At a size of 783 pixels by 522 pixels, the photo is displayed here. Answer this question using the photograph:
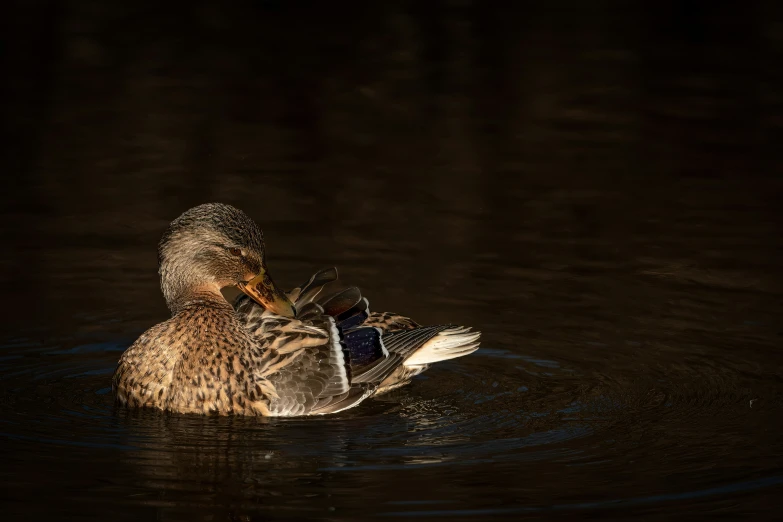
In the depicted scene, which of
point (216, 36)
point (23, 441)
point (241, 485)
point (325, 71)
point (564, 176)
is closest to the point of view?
point (241, 485)

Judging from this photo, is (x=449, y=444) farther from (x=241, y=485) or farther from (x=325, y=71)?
(x=325, y=71)

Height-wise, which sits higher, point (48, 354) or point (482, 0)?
point (482, 0)

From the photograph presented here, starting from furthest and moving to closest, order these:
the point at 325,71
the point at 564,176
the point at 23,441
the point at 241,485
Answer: the point at 325,71 < the point at 564,176 < the point at 23,441 < the point at 241,485

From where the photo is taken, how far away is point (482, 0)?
85.9 feet

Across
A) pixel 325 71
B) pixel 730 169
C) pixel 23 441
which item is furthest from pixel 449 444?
pixel 325 71

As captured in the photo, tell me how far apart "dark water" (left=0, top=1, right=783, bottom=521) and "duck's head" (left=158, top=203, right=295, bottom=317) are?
3.02 feet

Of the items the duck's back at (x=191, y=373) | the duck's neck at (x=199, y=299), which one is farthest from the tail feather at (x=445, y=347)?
the duck's neck at (x=199, y=299)

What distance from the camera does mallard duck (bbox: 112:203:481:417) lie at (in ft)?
30.0

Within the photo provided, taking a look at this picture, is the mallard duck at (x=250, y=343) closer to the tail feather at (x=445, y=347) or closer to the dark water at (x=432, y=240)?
the tail feather at (x=445, y=347)

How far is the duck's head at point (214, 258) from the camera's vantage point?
948 centimetres

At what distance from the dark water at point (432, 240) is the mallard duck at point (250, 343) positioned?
21 centimetres

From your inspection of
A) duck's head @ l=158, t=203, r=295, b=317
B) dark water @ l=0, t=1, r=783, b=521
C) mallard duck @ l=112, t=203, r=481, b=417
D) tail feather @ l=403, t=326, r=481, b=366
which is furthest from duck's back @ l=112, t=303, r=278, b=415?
tail feather @ l=403, t=326, r=481, b=366

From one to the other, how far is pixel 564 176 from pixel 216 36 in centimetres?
860

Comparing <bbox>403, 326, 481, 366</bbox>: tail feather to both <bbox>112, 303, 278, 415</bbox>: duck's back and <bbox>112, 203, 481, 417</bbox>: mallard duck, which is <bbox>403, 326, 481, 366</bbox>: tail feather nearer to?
<bbox>112, 203, 481, 417</bbox>: mallard duck
